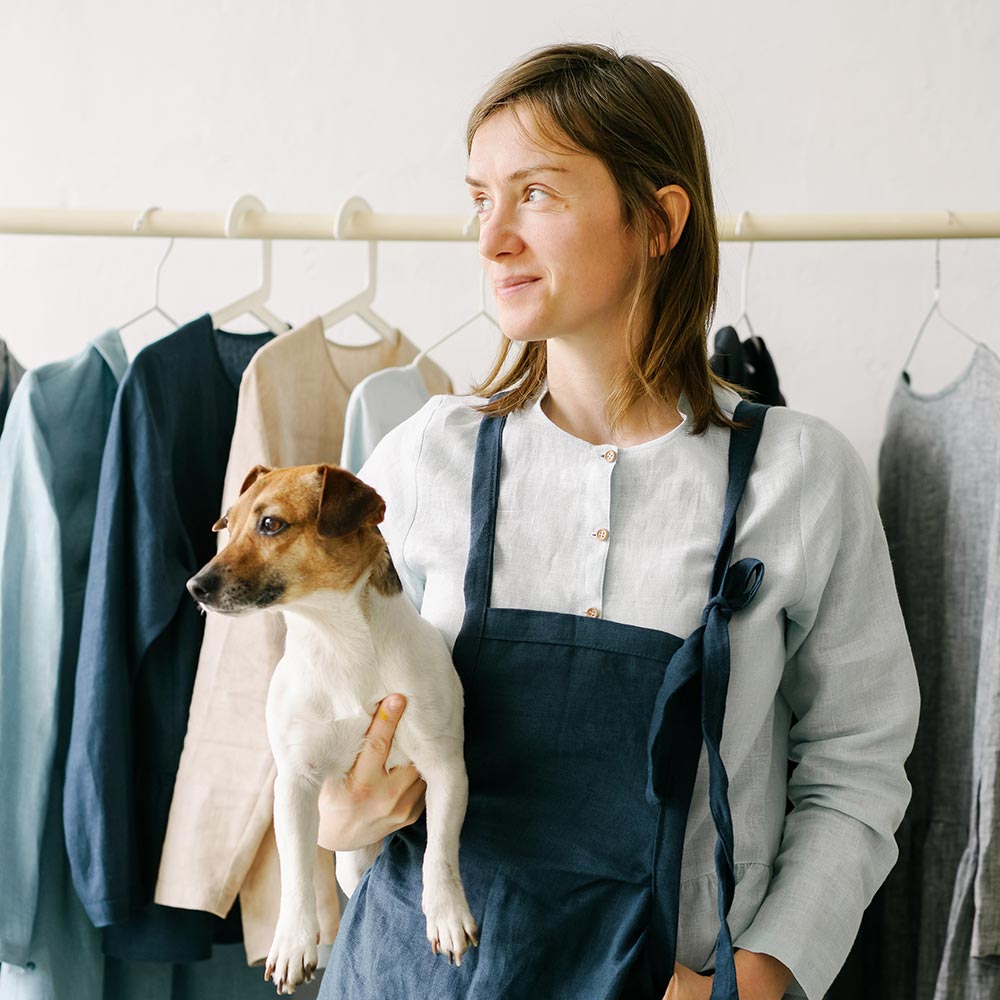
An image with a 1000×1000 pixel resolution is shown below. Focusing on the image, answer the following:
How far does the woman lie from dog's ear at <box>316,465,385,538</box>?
0.48 ft

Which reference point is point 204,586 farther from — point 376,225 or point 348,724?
point 376,225

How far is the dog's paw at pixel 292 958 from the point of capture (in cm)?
81

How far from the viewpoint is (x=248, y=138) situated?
80.1 inches

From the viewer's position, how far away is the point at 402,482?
103 centimetres

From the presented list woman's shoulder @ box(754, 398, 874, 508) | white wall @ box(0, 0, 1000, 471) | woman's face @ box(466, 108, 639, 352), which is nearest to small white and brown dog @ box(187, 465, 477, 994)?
woman's face @ box(466, 108, 639, 352)

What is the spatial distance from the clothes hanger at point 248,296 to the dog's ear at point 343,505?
2.40 ft

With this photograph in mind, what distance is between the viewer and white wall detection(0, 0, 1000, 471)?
1812 millimetres

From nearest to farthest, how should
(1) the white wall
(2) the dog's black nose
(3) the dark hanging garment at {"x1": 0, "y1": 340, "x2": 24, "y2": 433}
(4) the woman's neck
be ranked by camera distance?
(2) the dog's black nose → (4) the woman's neck → (3) the dark hanging garment at {"x1": 0, "y1": 340, "x2": 24, "y2": 433} → (1) the white wall

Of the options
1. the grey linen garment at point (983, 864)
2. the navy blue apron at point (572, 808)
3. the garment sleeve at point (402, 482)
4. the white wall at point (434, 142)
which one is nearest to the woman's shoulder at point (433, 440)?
the garment sleeve at point (402, 482)

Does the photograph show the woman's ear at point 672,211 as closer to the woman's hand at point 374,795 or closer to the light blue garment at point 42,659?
the woman's hand at point 374,795

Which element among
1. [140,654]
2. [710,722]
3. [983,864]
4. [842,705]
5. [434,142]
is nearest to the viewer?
[710,722]

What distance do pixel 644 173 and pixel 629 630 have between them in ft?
1.28

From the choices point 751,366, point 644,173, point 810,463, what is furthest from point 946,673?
point 644,173

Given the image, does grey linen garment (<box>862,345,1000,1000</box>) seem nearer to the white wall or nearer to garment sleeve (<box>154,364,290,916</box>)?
the white wall
